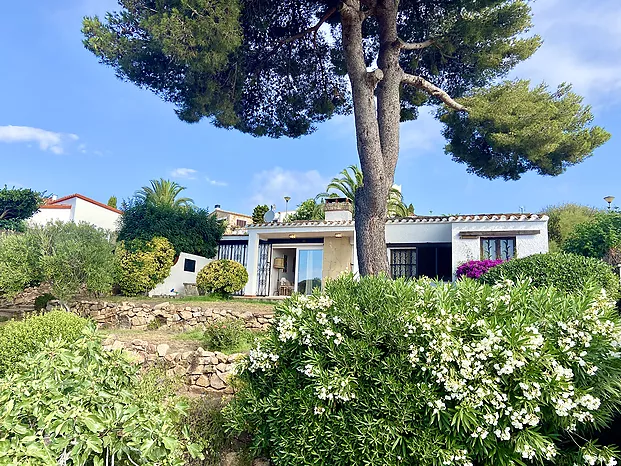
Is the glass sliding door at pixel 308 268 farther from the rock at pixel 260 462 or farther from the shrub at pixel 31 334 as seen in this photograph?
the rock at pixel 260 462

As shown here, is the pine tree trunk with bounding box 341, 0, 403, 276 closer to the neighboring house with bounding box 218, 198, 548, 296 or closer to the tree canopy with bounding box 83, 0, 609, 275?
the tree canopy with bounding box 83, 0, 609, 275

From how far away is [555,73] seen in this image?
13867mm

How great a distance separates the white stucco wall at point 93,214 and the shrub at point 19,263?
1167 cm

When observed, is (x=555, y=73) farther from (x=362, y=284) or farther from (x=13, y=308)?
(x=13, y=308)

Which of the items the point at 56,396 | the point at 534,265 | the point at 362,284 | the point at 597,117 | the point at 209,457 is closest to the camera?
the point at 56,396

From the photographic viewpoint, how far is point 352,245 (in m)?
19.0

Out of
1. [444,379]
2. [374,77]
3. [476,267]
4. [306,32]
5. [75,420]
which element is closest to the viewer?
[75,420]

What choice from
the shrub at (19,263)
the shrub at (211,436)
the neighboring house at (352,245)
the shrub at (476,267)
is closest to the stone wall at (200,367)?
the shrub at (211,436)

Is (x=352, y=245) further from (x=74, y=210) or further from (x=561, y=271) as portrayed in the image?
(x=74, y=210)

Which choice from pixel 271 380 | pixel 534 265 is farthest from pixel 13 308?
pixel 534 265

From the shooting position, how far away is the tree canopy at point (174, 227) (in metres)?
17.6

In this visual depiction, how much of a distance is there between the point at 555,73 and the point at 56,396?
16.1 meters

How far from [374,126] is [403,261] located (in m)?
9.63

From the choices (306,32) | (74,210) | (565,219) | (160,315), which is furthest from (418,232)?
(74,210)
